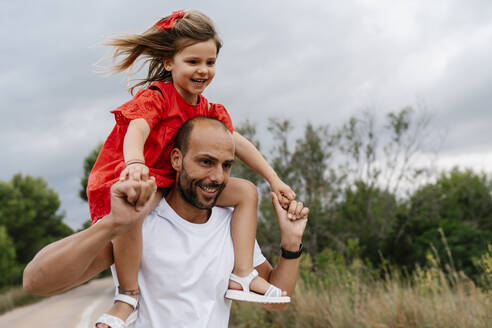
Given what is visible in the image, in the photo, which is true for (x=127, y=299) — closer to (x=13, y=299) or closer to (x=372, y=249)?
(x=372, y=249)

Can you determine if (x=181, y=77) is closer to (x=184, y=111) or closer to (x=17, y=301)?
(x=184, y=111)

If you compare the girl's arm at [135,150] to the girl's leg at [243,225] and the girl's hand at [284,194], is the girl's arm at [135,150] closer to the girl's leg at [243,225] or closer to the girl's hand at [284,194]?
the girl's leg at [243,225]

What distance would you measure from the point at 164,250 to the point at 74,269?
0.51 meters

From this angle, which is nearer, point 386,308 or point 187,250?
point 187,250

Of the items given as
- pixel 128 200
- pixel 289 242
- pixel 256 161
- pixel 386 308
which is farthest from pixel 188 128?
pixel 386 308

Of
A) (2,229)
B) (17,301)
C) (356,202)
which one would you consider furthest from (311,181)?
(2,229)

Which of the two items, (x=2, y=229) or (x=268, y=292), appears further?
(x=2, y=229)

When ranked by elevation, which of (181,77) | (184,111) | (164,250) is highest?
(181,77)

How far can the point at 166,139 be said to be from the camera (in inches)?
112

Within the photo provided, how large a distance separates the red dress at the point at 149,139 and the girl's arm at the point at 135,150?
68 mm

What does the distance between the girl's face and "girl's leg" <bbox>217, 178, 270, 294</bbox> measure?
608mm

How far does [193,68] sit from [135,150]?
0.81 meters

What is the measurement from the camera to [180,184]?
8.82 feet

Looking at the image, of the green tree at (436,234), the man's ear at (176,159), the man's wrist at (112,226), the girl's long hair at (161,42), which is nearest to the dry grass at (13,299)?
the green tree at (436,234)
